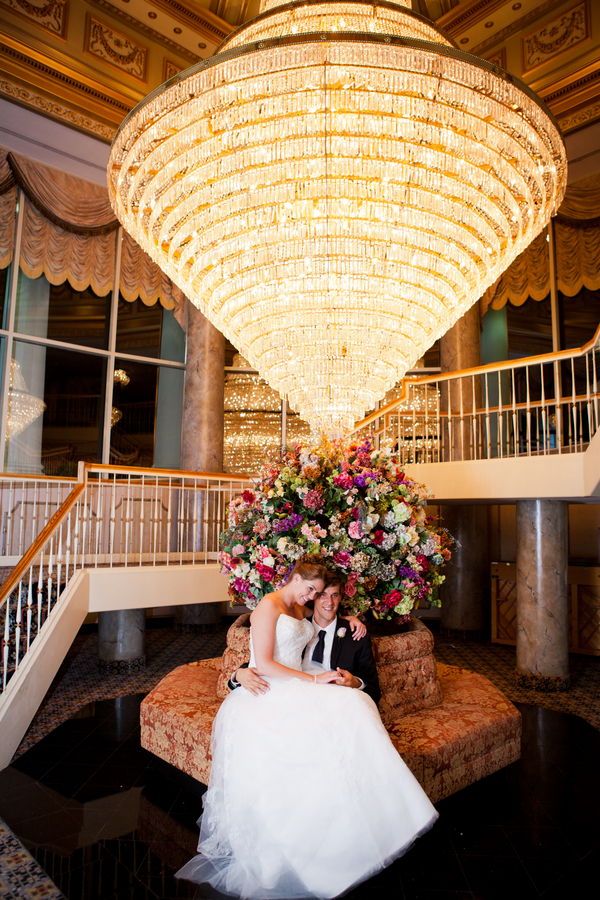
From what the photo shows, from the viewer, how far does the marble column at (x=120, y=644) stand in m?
6.80

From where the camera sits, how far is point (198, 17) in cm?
734

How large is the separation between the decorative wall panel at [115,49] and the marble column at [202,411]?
3318mm

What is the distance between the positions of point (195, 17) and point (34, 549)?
Answer: 22.1ft

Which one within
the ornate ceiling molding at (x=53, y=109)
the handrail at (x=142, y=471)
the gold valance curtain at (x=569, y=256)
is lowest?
the handrail at (x=142, y=471)

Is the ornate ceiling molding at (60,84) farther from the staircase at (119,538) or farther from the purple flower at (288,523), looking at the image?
the purple flower at (288,523)

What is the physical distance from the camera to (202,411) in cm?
937

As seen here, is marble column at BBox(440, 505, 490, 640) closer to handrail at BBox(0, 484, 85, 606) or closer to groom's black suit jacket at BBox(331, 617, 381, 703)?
handrail at BBox(0, 484, 85, 606)

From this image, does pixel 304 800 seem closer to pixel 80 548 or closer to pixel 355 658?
pixel 355 658

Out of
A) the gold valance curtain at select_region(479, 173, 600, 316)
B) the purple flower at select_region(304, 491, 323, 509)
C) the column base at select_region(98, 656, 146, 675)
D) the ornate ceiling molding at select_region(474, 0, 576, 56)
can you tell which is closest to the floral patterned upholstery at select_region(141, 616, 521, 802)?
the purple flower at select_region(304, 491, 323, 509)

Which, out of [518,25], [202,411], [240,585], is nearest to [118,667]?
[240,585]

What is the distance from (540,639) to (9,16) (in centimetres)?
915

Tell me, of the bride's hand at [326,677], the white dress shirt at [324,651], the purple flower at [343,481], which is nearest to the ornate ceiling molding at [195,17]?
the purple flower at [343,481]

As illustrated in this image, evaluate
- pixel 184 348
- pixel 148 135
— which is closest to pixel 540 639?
pixel 148 135

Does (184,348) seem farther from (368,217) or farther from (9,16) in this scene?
(368,217)
